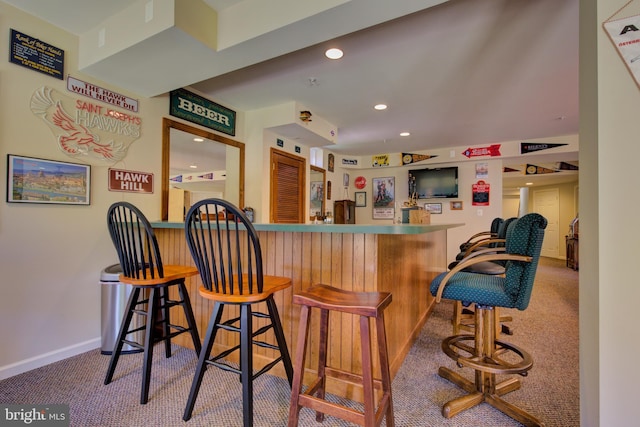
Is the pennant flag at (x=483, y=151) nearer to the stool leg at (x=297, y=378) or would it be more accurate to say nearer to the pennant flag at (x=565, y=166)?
the pennant flag at (x=565, y=166)

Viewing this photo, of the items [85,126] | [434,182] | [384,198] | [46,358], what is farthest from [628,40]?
[384,198]

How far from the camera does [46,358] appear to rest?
7.11 ft

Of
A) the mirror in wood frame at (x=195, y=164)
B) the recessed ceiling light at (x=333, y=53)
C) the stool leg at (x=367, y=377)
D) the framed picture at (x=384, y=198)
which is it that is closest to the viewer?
the stool leg at (x=367, y=377)

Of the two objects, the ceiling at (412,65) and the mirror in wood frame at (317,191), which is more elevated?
the ceiling at (412,65)

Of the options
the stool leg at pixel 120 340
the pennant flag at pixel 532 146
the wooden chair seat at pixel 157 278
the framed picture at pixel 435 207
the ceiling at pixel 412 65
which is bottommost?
the stool leg at pixel 120 340

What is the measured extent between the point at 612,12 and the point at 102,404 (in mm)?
2995

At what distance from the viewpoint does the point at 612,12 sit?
1052 mm

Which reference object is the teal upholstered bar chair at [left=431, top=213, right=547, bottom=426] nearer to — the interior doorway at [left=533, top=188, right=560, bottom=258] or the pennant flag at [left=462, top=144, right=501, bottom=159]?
the pennant flag at [left=462, top=144, right=501, bottom=159]

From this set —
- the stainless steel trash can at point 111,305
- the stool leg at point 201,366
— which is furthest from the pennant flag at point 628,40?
the stainless steel trash can at point 111,305

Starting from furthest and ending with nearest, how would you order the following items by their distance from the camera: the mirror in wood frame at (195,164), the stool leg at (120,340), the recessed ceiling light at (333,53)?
the mirror in wood frame at (195,164) → the recessed ceiling light at (333,53) → the stool leg at (120,340)

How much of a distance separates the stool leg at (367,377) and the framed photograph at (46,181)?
2.47 meters

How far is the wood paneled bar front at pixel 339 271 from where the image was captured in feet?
5.53

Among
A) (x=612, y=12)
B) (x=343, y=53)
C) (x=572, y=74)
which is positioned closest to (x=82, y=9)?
(x=343, y=53)

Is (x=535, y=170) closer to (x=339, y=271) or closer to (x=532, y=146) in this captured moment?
(x=532, y=146)
